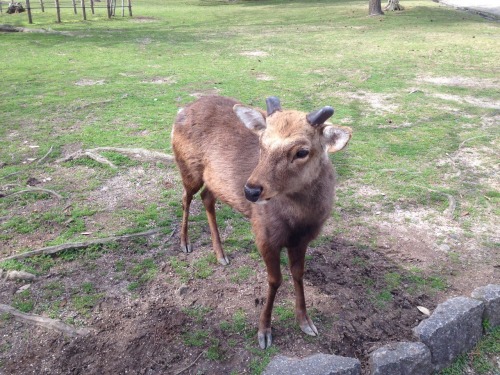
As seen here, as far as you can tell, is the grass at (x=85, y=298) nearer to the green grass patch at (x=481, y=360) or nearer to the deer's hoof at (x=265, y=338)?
the deer's hoof at (x=265, y=338)

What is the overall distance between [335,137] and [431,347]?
1479 millimetres

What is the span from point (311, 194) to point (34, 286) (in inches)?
91.0

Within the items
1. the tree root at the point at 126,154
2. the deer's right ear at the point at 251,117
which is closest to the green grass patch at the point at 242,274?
the deer's right ear at the point at 251,117

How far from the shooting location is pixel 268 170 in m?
2.59

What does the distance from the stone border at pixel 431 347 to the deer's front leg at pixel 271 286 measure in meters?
0.30

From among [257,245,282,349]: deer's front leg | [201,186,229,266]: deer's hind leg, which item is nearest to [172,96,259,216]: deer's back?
[201,186,229,266]: deer's hind leg

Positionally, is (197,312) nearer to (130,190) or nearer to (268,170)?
(268,170)

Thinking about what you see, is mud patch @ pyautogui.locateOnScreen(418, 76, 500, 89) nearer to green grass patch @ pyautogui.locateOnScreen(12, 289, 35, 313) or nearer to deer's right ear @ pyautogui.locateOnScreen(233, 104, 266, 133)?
deer's right ear @ pyautogui.locateOnScreen(233, 104, 266, 133)

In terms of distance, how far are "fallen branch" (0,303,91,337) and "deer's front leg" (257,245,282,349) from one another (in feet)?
3.96

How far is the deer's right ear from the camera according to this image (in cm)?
298

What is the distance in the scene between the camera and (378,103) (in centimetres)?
775

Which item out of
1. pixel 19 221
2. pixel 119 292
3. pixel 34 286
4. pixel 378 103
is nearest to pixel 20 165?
pixel 19 221

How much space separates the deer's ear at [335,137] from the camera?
268 cm

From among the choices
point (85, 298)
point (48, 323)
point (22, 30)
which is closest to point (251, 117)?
point (85, 298)
